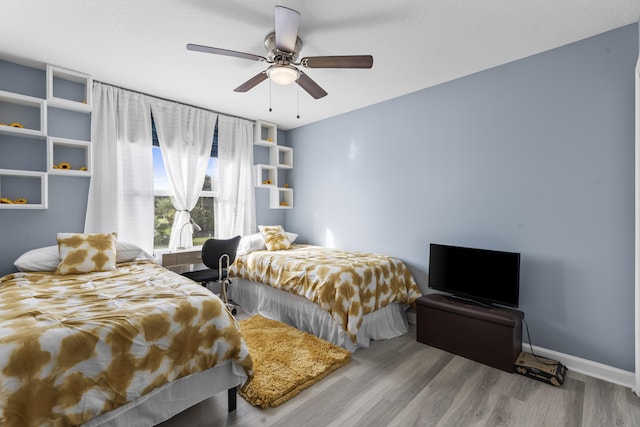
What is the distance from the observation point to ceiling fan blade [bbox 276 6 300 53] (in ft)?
6.11

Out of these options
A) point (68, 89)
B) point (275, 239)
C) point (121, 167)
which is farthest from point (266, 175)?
point (68, 89)

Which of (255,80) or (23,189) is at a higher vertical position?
(255,80)

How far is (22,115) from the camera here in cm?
291

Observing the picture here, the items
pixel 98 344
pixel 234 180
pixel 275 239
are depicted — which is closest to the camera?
pixel 98 344

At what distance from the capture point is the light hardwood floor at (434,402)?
72.9 inches

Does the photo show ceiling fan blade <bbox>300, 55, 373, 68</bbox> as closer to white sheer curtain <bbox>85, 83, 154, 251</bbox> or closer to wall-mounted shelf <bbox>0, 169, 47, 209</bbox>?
white sheer curtain <bbox>85, 83, 154, 251</bbox>

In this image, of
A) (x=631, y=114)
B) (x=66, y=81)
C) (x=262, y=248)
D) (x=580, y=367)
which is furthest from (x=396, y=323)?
(x=66, y=81)

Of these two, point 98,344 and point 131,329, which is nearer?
point 98,344

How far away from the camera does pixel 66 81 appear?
3.15 metres

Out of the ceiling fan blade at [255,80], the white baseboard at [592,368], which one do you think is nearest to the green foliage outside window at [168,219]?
the ceiling fan blade at [255,80]

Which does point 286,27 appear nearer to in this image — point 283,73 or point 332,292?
point 283,73

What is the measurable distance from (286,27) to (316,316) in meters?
2.46

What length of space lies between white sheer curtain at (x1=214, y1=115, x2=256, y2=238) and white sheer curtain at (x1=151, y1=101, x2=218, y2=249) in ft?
0.82

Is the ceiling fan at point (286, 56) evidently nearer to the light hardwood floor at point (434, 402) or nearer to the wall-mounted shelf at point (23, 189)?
the wall-mounted shelf at point (23, 189)
